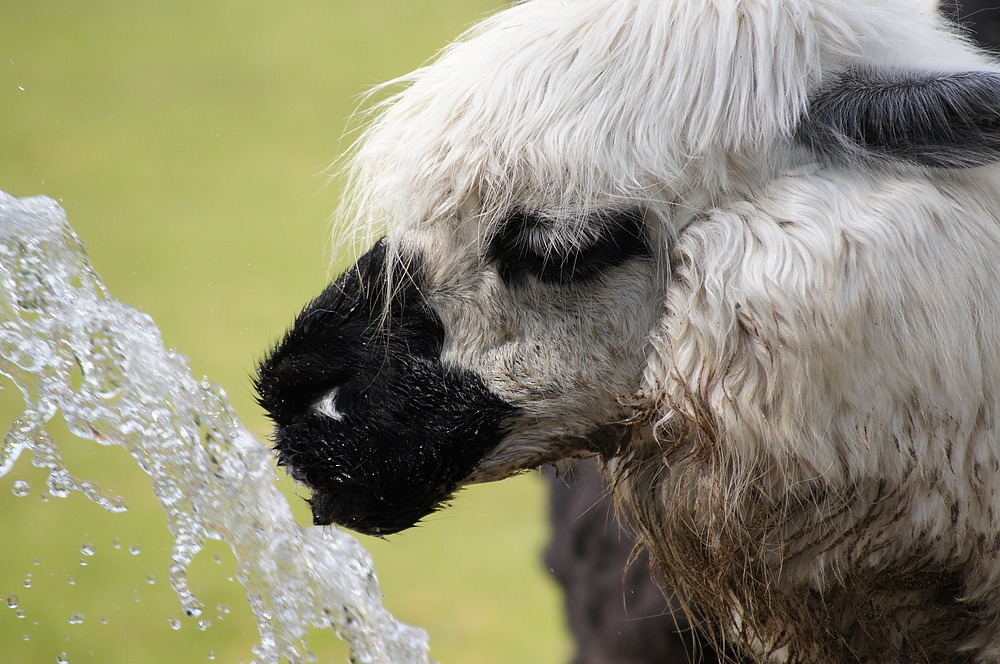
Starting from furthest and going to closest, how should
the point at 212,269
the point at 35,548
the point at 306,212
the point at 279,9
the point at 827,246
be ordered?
the point at 279,9 < the point at 306,212 < the point at 212,269 < the point at 35,548 < the point at 827,246

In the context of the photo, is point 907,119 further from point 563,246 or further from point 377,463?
point 377,463

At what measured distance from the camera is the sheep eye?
0.80 m

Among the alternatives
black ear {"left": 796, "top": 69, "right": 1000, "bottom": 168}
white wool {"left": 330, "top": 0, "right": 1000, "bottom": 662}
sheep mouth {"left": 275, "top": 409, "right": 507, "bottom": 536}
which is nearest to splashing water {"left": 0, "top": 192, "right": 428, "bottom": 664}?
sheep mouth {"left": 275, "top": 409, "right": 507, "bottom": 536}

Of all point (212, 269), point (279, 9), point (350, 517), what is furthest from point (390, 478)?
point (279, 9)

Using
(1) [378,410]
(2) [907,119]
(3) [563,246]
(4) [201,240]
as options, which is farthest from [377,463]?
(4) [201,240]

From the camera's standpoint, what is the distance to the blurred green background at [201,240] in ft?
9.50

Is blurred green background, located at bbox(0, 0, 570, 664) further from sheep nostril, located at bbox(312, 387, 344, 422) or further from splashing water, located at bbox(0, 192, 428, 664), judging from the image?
sheep nostril, located at bbox(312, 387, 344, 422)

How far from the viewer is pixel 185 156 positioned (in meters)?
5.40

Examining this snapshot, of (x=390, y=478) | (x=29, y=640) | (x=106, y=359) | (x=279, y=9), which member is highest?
(x=390, y=478)

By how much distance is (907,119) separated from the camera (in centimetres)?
76

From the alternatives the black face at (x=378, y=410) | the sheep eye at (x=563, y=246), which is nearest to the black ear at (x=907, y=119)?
the sheep eye at (x=563, y=246)

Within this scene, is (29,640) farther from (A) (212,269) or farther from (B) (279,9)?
(B) (279,9)

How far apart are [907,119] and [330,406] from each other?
570 mm

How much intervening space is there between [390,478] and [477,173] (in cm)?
29
